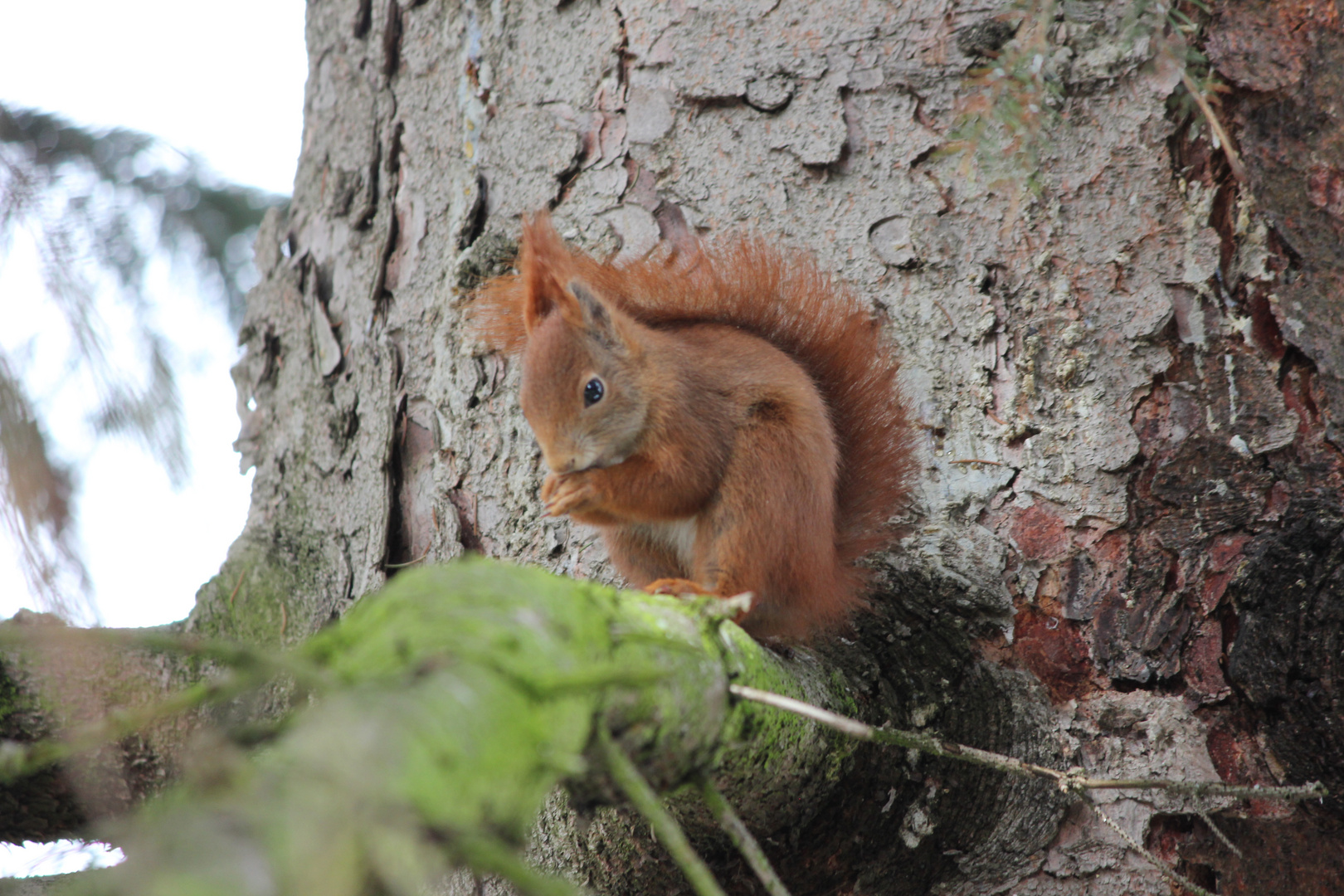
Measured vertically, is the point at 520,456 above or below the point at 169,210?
below

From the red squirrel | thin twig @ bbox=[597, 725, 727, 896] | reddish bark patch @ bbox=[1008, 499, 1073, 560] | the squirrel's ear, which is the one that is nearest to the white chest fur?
the red squirrel

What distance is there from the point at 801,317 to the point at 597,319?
0.23 metres

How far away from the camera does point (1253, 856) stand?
0.82m

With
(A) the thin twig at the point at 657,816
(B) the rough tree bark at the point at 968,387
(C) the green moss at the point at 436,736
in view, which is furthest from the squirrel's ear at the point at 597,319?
(A) the thin twig at the point at 657,816

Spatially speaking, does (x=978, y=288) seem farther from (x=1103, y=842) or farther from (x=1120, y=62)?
(x=1103, y=842)

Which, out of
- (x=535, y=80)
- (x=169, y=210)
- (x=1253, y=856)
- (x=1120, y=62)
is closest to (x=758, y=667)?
(x=1253, y=856)

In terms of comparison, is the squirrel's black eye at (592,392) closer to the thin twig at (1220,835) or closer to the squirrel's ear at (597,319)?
the squirrel's ear at (597,319)

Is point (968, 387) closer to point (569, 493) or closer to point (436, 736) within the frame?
point (569, 493)

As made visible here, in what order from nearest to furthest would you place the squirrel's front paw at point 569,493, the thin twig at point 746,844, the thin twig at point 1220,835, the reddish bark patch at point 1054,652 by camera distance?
the thin twig at point 746,844, the thin twig at point 1220,835, the reddish bark patch at point 1054,652, the squirrel's front paw at point 569,493

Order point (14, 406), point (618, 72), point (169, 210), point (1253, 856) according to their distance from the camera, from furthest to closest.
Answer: point (169, 210)
point (618, 72)
point (1253, 856)
point (14, 406)

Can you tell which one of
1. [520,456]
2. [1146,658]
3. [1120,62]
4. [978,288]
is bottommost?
[1146,658]

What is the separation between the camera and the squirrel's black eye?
1.05 meters

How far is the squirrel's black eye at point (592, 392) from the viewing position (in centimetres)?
105

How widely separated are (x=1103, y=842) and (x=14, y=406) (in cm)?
95
